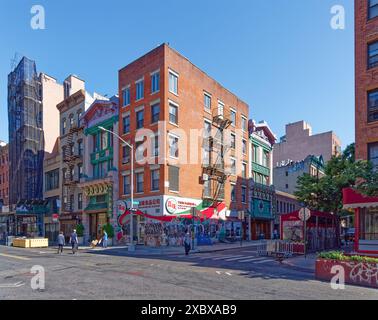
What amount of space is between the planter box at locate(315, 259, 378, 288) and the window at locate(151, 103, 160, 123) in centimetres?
2219

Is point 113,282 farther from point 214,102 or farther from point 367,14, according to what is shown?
point 214,102

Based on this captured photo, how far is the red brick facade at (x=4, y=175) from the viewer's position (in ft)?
196

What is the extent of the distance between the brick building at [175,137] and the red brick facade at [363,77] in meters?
16.2

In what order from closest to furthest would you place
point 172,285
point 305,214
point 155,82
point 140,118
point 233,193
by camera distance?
1. point 172,285
2. point 305,214
3. point 155,82
4. point 140,118
5. point 233,193

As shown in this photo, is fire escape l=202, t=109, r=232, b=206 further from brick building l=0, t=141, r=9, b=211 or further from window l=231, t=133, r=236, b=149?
brick building l=0, t=141, r=9, b=211

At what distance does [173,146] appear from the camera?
1259 inches

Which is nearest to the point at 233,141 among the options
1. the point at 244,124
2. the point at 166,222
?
the point at 244,124

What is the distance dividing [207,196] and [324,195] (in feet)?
→ 42.3

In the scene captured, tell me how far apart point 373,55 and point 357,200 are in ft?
32.0

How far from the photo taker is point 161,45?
3222 centimetres

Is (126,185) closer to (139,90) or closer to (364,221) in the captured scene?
(139,90)

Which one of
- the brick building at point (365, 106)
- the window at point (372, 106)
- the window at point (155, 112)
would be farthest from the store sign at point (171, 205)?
the window at point (372, 106)

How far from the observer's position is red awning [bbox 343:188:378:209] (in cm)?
1930

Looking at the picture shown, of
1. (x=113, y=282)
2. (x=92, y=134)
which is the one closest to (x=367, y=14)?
(x=113, y=282)
